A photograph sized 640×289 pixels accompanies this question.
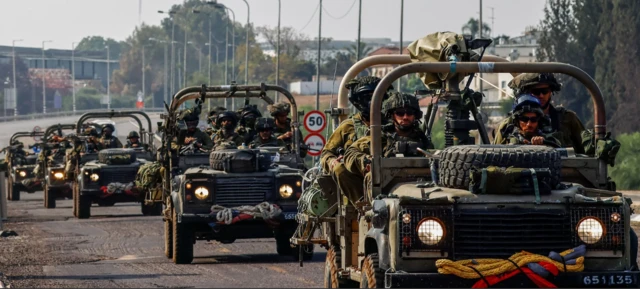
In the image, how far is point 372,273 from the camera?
378 inches

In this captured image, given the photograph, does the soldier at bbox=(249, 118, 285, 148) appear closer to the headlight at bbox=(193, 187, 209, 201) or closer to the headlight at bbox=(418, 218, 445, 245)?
the headlight at bbox=(193, 187, 209, 201)

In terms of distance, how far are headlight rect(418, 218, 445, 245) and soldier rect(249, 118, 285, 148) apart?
1153cm

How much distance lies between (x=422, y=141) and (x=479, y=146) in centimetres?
153

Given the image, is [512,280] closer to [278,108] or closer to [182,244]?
[182,244]

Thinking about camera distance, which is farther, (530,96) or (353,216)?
(353,216)

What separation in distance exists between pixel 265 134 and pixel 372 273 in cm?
1140

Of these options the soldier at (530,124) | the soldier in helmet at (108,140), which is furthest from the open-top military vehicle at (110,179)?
the soldier at (530,124)

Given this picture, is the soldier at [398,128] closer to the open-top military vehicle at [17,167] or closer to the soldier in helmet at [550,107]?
the soldier in helmet at [550,107]

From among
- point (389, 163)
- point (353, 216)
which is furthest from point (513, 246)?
point (353, 216)

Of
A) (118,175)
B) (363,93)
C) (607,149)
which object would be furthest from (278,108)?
(607,149)

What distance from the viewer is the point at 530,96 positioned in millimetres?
10953

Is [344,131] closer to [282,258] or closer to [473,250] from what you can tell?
[473,250]

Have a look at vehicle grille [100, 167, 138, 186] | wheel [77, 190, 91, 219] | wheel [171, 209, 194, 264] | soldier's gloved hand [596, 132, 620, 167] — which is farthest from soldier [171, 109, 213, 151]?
soldier's gloved hand [596, 132, 620, 167]

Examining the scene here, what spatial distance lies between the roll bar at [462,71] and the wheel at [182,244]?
26.3ft
